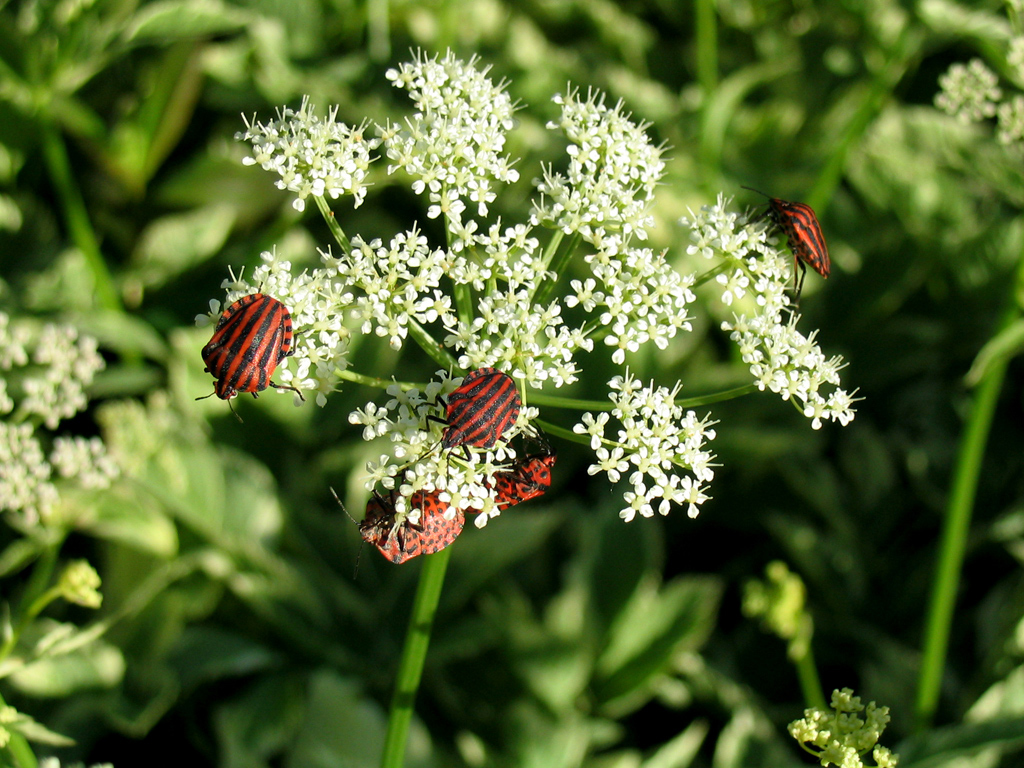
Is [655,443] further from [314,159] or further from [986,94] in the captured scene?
[986,94]

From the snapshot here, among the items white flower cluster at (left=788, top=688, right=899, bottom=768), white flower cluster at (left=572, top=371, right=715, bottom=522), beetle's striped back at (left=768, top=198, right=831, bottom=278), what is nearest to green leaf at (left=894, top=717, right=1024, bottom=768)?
white flower cluster at (left=788, top=688, right=899, bottom=768)

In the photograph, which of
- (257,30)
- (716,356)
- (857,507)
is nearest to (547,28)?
(257,30)

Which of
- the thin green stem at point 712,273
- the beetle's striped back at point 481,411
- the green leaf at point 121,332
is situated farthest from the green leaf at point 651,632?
the green leaf at point 121,332

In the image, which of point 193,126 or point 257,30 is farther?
point 193,126

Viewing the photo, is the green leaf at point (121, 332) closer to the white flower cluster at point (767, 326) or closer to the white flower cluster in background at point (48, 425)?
the white flower cluster in background at point (48, 425)

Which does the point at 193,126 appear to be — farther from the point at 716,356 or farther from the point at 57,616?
the point at 716,356
